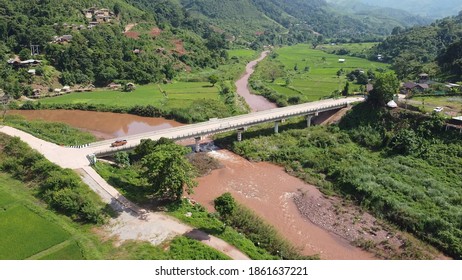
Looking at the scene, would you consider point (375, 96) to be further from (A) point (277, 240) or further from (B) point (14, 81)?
(B) point (14, 81)

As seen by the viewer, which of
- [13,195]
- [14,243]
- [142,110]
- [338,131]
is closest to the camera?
[14,243]

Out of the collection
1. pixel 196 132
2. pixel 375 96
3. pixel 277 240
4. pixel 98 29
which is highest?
pixel 98 29

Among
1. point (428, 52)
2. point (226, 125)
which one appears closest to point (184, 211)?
point (226, 125)

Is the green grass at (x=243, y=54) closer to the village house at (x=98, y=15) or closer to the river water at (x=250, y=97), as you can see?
the river water at (x=250, y=97)

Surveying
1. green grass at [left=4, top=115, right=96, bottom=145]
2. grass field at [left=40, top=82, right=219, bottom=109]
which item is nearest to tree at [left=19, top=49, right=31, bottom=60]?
grass field at [left=40, top=82, right=219, bottom=109]

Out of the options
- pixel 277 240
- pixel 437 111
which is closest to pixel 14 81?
pixel 277 240

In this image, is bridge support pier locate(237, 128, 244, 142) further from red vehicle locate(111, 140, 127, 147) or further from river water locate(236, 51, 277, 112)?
river water locate(236, 51, 277, 112)

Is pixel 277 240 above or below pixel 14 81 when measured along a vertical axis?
below
